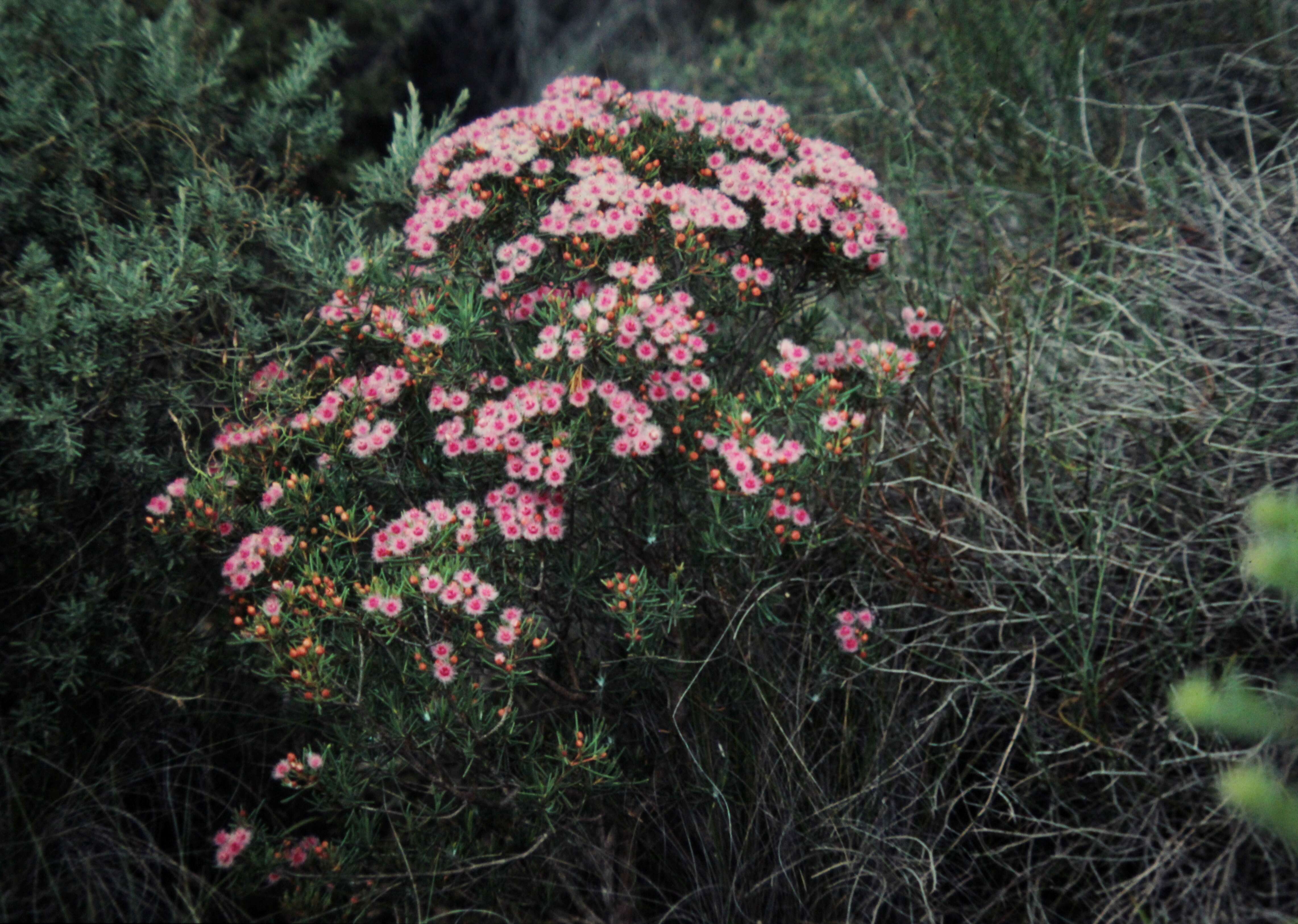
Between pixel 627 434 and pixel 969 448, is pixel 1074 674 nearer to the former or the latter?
pixel 969 448

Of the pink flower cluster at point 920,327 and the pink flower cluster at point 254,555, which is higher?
the pink flower cluster at point 254,555

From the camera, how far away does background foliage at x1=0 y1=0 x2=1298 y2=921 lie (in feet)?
6.92

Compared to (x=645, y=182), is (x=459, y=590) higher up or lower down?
lower down

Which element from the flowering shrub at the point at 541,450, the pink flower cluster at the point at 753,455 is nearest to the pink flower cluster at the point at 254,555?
the flowering shrub at the point at 541,450

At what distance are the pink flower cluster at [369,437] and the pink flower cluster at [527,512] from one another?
0.82 feet

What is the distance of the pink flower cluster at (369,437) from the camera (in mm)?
1994

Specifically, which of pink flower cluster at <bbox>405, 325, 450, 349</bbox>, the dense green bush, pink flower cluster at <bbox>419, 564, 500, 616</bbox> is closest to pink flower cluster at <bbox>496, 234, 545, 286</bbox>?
pink flower cluster at <bbox>405, 325, 450, 349</bbox>

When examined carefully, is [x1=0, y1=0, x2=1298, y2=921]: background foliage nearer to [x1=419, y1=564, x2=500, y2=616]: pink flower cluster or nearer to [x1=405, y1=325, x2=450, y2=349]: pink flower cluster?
[x1=405, y1=325, x2=450, y2=349]: pink flower cluster

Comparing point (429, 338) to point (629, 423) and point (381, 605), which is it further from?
point (381, 605)

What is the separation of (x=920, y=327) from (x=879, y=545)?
0.56 meters

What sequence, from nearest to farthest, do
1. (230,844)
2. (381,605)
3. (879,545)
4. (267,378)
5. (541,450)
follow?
(381,605), (541,450), (230,844), (267,378), (879,545)

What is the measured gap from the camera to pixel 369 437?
2.01m

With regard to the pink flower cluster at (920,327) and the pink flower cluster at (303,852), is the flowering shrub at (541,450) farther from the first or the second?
the pink flower cluster at (303,852)

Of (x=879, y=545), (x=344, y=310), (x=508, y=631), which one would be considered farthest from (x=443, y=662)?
(x=879, y=545)
